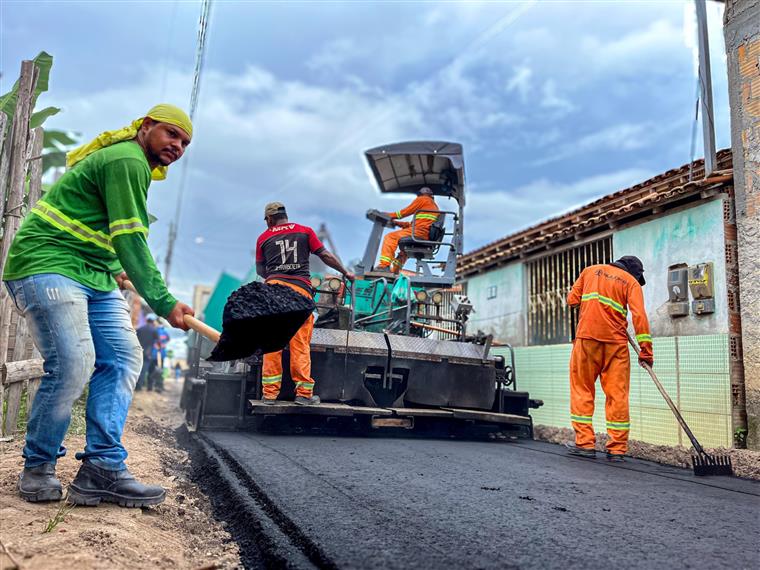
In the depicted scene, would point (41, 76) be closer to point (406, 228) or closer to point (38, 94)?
point (38, 94)

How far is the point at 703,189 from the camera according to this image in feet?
22.1

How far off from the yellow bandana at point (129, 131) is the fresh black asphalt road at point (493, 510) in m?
1.74

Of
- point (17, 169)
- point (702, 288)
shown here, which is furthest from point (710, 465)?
point (17, 169)

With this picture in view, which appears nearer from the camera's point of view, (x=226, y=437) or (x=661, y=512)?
(x=661, y=512)

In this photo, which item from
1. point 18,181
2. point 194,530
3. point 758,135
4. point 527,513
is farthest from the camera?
point 758,135

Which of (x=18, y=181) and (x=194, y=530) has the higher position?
(x=18, y=181)

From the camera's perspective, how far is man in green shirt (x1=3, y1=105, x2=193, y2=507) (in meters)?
2.52

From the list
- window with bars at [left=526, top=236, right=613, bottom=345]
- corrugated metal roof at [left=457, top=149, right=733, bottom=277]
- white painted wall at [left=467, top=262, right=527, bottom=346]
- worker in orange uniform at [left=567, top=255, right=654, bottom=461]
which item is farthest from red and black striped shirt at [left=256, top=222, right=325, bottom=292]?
white painted wall at [left=467, top=262, right=527, bottom=346]

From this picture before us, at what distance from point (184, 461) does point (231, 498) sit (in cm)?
166

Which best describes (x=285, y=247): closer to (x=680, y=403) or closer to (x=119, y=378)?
(x=119, y=378)

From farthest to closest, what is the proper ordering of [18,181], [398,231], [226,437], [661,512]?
[398,231], [226,437], [18,181], [661,512]

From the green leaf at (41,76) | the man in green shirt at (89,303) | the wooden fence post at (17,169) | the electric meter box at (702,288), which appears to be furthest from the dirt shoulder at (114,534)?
the electric meter box at (702,288)

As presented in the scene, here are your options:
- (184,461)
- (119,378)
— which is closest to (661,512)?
(119,378)

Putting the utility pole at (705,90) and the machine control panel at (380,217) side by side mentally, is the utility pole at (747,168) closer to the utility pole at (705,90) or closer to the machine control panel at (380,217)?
the utility pole at (705,90)
